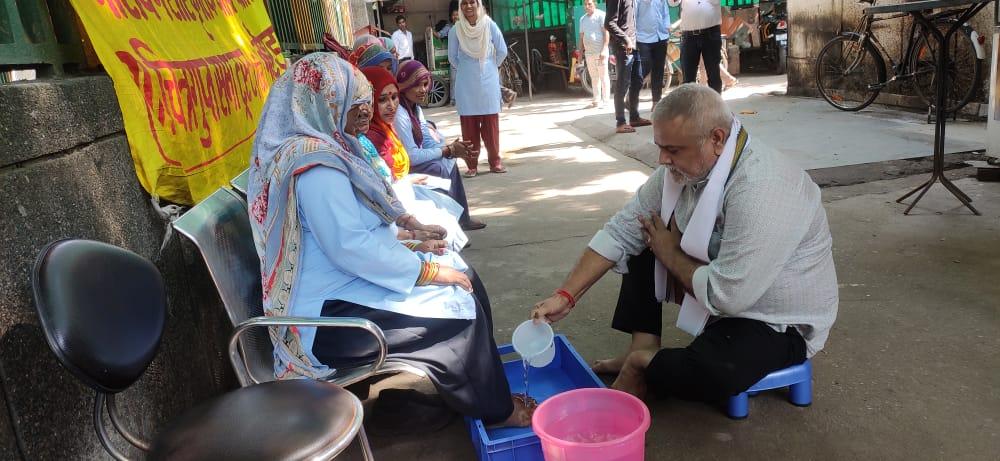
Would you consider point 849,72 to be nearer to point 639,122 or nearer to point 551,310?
point 639,122

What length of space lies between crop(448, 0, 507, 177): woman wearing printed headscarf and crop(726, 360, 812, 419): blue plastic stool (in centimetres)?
423

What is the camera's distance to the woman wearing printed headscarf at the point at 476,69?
6.40 metres

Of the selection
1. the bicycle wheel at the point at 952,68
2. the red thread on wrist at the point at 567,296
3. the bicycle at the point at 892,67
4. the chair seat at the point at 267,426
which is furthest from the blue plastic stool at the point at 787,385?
the bicycle wheel at the point at 952,68

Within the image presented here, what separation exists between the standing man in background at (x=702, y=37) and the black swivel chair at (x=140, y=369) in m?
6.37

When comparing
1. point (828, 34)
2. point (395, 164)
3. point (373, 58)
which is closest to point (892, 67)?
point (828, 34)

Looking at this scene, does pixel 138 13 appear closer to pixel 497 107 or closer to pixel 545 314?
pixel 545 314

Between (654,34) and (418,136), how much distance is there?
4.33 metres

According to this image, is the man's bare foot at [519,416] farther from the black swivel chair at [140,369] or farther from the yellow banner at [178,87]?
the yellow banner at [178,87]

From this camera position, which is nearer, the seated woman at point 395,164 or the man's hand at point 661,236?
the man's hand at point 661,236

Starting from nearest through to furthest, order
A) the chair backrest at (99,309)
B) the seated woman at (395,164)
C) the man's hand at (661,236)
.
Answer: the chair backrest at (99,309), the man's hand at (661,236), the seated woman at (395,164)

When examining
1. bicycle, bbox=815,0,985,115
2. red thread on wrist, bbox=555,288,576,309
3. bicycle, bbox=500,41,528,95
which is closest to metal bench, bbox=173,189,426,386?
red thread on wrist, bbox=555,288,576,309

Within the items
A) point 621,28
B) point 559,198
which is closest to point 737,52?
point 621,28

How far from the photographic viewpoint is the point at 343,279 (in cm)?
212

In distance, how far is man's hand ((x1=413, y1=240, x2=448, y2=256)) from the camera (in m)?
2.51
